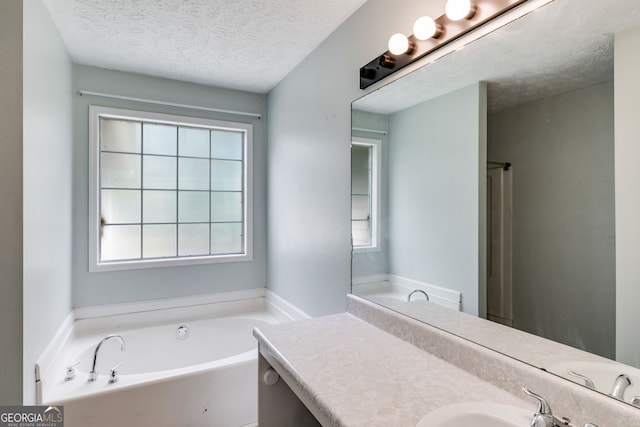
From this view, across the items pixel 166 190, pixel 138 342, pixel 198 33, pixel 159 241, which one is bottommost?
pixel 138 342

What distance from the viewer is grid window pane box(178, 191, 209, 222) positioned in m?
2.89

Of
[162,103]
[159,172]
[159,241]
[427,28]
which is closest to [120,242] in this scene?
[159,241]

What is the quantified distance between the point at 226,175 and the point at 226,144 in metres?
0.30

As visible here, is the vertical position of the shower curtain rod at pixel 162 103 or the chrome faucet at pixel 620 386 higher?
the shower curtain rod at pixel 162 103

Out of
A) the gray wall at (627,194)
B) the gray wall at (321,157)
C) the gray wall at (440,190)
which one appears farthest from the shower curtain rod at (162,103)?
the gray wall at (627,194)

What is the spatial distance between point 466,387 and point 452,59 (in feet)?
3.74

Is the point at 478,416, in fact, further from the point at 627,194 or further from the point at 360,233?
the point at 360,233

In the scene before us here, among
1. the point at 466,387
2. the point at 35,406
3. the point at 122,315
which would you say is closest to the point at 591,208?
the point at 466,387

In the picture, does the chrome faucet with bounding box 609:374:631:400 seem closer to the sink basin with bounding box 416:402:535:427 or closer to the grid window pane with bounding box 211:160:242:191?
the sink basin with bounding box 416:402:535:427

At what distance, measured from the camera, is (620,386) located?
30.0 inches

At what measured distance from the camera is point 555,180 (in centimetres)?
91

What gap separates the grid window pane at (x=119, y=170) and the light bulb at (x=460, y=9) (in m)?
2.60

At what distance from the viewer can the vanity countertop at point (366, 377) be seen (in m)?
0.85

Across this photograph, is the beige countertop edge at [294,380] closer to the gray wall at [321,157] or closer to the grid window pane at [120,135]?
the gray wall at [321,157]
